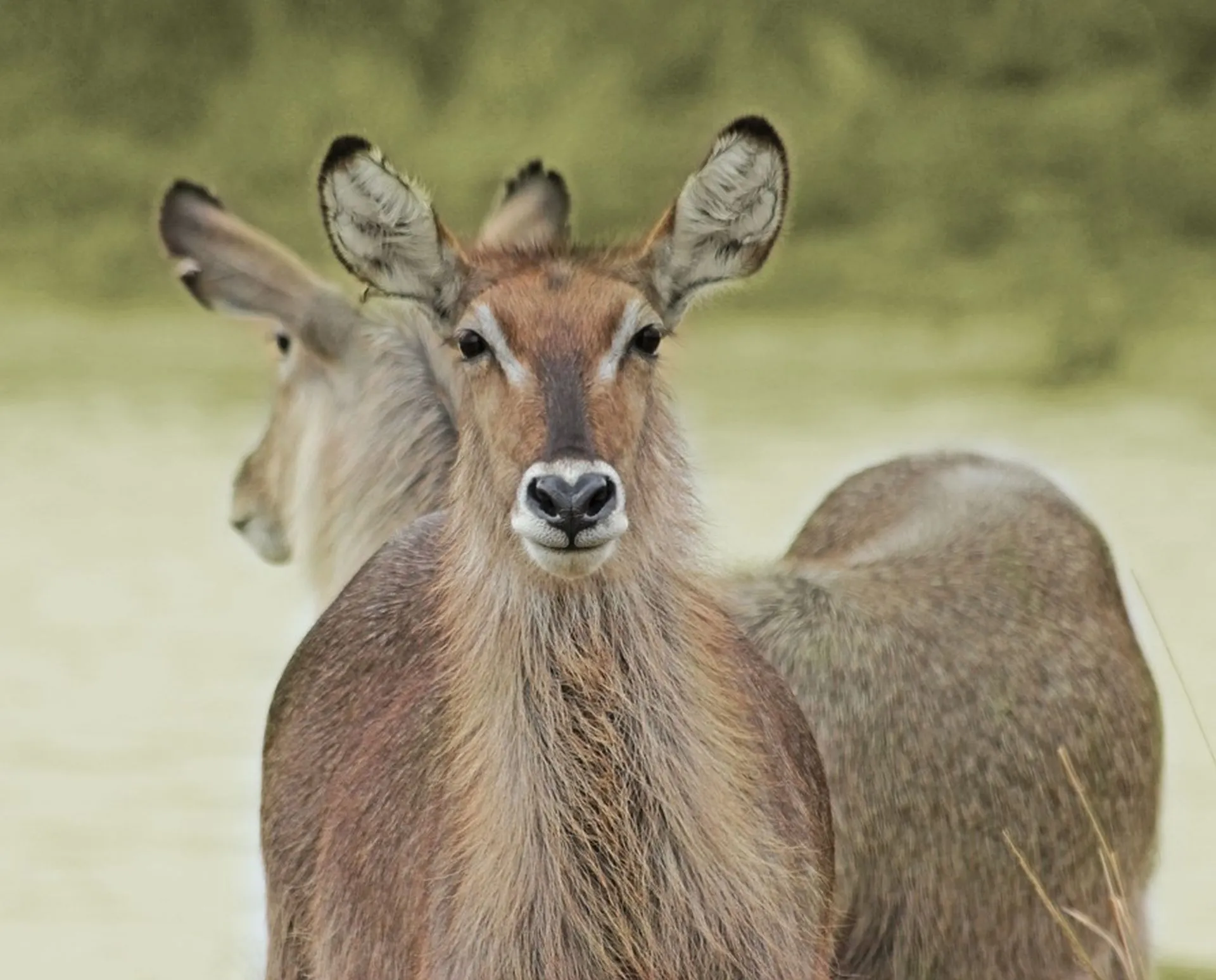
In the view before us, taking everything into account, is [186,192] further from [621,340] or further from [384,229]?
[621,340]

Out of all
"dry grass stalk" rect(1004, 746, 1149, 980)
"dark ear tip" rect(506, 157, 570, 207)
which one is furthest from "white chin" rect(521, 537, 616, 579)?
"dark ear tip" rect(506, 157, 570, 207)

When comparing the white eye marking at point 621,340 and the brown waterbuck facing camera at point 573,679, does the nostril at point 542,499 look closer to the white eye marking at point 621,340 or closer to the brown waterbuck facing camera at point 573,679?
the brown waterbuck facing camera at point 573,679

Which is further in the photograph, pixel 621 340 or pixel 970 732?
pixel 970 732

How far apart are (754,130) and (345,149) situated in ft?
1.67

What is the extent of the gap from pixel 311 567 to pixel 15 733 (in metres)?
2.65

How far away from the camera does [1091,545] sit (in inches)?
177

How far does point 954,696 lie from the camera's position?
159 inches

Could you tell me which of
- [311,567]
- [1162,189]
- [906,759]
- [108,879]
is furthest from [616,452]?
[1162,189]

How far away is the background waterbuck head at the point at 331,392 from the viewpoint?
432cm

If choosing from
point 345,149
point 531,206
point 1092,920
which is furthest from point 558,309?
point 531,206

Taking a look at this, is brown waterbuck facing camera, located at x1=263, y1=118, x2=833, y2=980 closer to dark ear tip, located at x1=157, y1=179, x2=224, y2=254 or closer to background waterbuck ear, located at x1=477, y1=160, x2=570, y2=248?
background waterbuck ear, located at x1=477, y1=160, x2=570, y2=248

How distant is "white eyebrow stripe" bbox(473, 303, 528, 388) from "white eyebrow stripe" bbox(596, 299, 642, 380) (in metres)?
0.09

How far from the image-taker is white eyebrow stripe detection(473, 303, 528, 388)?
9.26 feet

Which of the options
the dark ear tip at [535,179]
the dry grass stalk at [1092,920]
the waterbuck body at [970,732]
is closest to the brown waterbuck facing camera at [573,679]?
the dry grass stalk at [1092,920]
